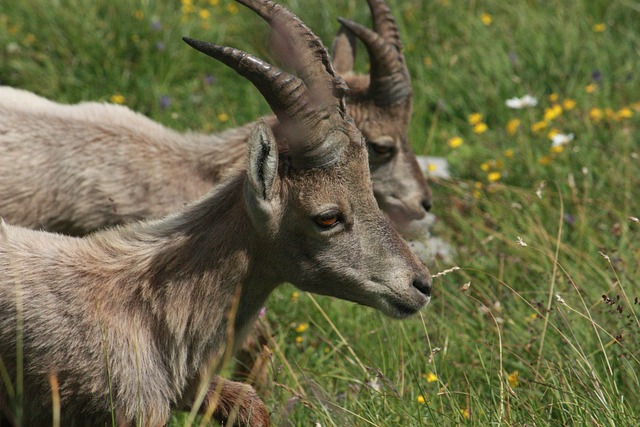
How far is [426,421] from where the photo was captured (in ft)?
16.0

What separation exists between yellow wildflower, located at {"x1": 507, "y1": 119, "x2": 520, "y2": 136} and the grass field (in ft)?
0.09

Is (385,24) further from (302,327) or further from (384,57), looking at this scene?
(302,327)

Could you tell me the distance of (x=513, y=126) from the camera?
345 inches

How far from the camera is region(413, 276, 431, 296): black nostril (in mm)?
4957

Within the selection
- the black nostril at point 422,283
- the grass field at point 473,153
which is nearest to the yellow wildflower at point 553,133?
the grass field at point 473,153

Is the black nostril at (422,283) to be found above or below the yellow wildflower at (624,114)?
above

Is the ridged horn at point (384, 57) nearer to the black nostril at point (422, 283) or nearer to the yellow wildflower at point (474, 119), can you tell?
the yellow wildflower at point (474, 119)

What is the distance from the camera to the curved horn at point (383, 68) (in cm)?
711

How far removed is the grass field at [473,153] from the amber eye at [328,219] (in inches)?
29.1

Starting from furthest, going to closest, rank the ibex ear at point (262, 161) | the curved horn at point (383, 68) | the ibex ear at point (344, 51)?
the ibex ear at point (344, 51)
the curved horn at point (383, 68)
the ibex ear at point (262, 161)

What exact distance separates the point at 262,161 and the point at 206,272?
2.09ft

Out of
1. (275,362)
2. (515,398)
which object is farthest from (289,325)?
(515,398)

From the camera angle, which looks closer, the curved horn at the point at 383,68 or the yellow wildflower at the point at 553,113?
the curved horn at the point at 383,68

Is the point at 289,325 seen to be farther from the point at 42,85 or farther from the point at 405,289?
the point at 42,85
